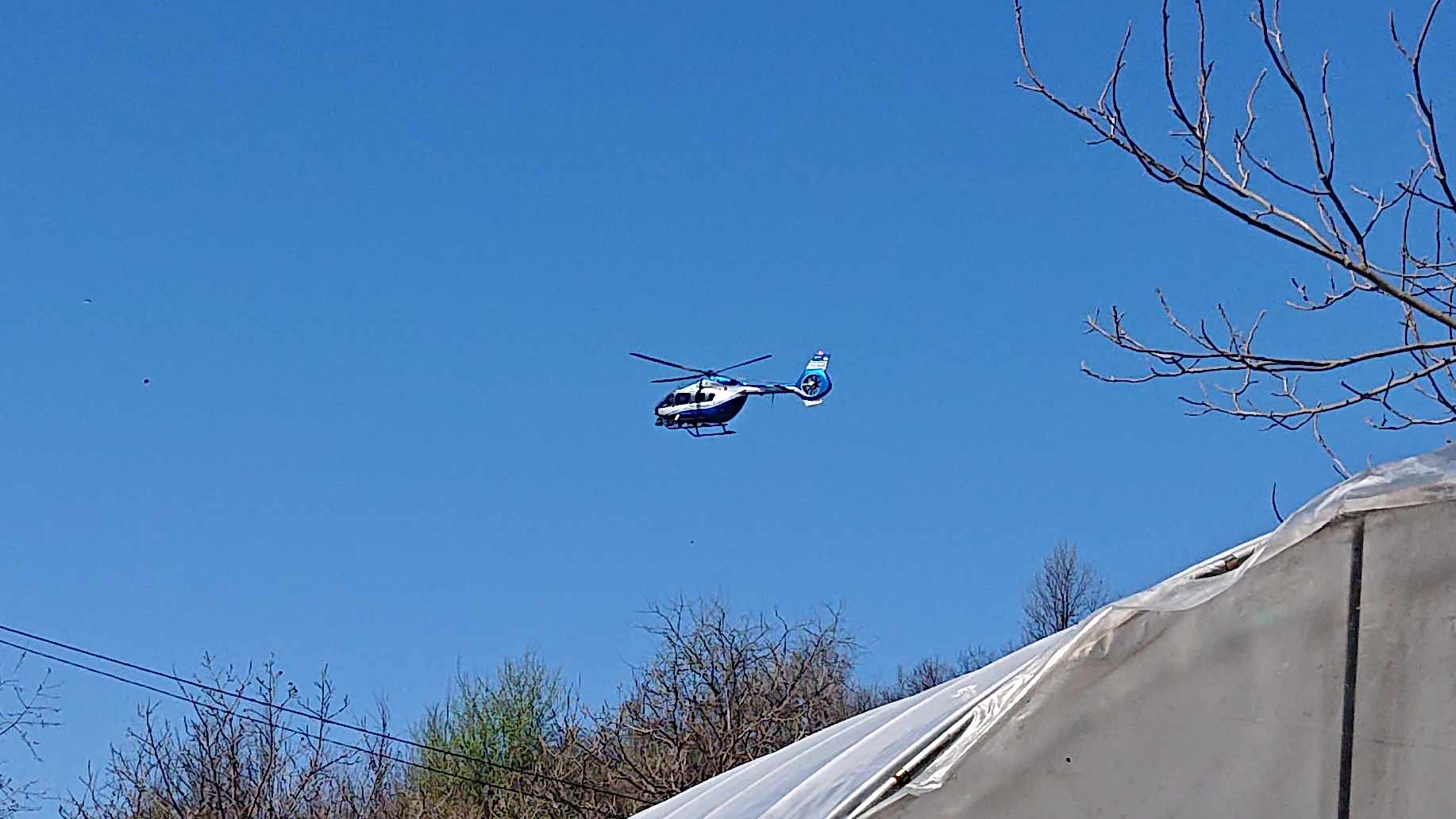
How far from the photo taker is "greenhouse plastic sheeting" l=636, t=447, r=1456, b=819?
235 cm

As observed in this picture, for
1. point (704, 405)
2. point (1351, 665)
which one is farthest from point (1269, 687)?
point (704, 405)

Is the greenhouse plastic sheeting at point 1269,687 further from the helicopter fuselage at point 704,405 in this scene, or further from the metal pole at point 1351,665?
the helicopter fuselage at point 704,405

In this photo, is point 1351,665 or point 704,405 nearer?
point 1351,665

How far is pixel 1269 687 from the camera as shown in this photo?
94.0 inches

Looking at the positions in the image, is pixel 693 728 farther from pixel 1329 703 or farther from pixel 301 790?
pixel 1329 703

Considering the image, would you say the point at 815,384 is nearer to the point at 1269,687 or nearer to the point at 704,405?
the point at 704,405

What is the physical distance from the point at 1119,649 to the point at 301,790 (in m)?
26.2

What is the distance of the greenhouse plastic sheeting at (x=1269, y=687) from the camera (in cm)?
235

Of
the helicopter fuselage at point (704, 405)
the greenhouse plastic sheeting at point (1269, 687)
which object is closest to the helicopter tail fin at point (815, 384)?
the helicopter fuselage at point (704, 405)

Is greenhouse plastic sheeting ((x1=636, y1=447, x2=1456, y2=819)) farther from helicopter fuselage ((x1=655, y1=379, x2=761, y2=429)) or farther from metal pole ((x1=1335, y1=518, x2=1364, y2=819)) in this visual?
helicopter fuselage ((x1=655, y1=379, x2=761, y2=429))

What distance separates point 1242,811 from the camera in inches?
94.9

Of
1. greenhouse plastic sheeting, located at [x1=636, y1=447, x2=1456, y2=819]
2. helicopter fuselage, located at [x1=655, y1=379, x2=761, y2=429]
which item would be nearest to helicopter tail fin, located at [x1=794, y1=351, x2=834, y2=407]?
helicopter fuselage, located at [x1=655, y1=379, x2=761, y2=429]

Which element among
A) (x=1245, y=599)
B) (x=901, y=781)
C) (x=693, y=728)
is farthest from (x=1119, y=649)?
(x=693, y=728)

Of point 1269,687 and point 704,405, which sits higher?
point 704,405
